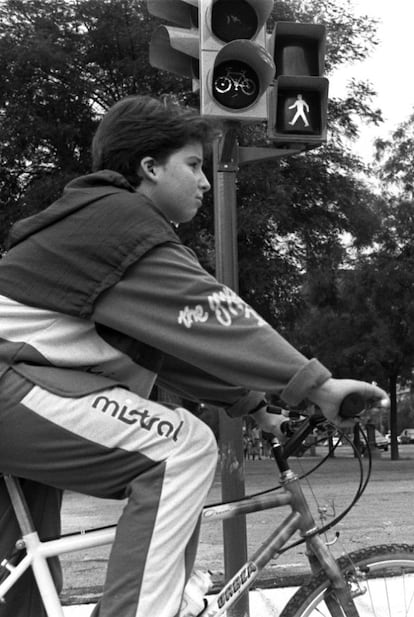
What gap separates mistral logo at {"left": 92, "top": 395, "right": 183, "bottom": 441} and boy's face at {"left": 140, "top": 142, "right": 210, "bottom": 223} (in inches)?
22.0

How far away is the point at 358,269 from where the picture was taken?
95.6 ft

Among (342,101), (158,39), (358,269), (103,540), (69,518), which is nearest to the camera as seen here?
(103,540)

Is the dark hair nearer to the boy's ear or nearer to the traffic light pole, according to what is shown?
the boy's ear

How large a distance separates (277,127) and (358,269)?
2472 centimetres

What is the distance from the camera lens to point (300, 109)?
480cm

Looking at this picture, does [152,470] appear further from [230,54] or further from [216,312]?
[230,54]

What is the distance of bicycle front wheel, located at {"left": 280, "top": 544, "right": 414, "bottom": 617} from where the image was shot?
2637mm

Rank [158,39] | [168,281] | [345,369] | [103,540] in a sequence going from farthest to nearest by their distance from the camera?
1. [345,369]
2. [158,39]
3. [103,540]
4. [168,281]

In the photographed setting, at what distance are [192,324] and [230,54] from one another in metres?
2.55

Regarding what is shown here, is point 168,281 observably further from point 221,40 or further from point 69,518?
point 69,518

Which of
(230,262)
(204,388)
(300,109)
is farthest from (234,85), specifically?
(204,388)

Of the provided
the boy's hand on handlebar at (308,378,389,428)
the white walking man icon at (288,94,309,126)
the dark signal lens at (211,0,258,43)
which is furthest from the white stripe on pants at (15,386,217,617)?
the white walking man icon at (288,94,309,126)

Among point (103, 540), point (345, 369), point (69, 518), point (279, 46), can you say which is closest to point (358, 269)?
point (345, 369)

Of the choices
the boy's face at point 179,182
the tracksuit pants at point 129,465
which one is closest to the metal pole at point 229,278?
the boy's face at point 179,182
